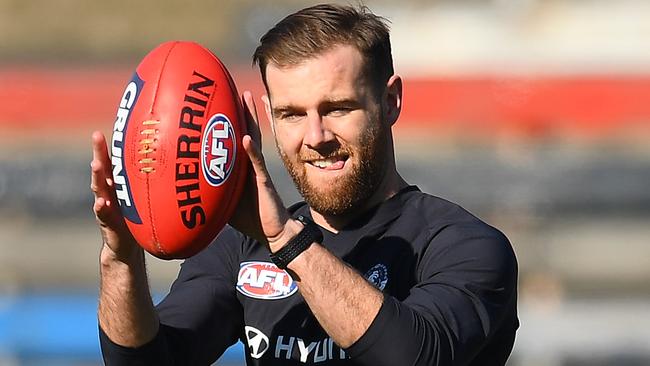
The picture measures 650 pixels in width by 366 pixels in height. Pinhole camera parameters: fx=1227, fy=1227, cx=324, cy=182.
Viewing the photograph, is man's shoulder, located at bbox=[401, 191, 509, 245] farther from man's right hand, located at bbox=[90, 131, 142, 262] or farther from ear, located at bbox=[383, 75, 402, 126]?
man's right hand, located at bbox=[90, 131, 142, 262]

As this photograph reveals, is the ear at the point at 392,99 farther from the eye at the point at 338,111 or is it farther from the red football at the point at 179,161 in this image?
the red football at the point at 179,161

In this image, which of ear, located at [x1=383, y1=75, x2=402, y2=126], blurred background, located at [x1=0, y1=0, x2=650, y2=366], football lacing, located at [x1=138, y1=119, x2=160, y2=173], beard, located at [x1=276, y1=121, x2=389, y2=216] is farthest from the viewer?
blurred background, located at [x1=0, y1=0, x2=650, y2=366]

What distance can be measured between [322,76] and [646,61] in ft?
15.7

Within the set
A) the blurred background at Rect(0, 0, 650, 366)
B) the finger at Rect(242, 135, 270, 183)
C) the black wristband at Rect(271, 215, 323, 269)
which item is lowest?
the blurred background at Rect(0, 0, 650, 366)

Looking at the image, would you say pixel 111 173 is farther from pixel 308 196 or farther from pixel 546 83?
pixel 546 83

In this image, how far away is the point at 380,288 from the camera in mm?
2801

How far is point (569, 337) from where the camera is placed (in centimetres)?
667

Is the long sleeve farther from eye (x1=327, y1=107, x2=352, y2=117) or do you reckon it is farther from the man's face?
eye (x1=327, y1=107, x2=352, y2=117)

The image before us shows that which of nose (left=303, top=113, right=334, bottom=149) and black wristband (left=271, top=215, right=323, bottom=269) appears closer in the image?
black wristband (left=271, top=215, right=323, bottom=269)

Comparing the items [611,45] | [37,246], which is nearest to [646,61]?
[611,45]

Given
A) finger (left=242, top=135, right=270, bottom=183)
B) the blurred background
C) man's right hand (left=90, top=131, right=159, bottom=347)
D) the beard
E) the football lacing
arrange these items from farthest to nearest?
the blurred background
the beard
man's right hand (left=90, top=131, right=159, bottom=347)
the football lacing
finger (left=242, top=135, right=270, bottom=183)

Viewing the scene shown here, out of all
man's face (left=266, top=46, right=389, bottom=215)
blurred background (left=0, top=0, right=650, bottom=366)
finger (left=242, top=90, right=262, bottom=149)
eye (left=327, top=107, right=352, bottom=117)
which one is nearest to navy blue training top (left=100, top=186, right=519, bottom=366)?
man's face (left=266, top=46, right=389, bottom=215)

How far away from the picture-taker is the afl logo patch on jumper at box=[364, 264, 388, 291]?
281 centimetres

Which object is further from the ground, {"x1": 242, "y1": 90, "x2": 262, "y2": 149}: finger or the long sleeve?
{"x1": 242, "y1": 90, "x2": 262, "y2": 149}: finger
